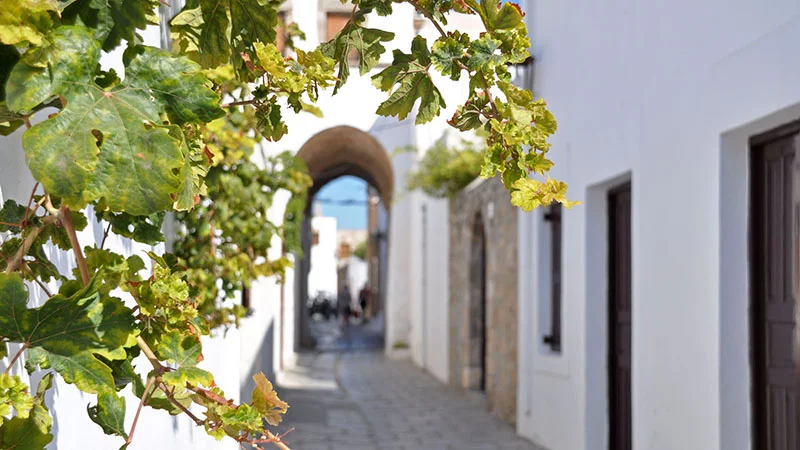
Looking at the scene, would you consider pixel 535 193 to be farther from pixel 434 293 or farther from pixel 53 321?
pixel 434 293

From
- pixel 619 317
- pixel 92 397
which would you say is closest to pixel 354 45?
pixel 92 397

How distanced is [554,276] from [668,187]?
2971 mm

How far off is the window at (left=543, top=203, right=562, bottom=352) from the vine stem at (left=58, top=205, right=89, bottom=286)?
6.75m

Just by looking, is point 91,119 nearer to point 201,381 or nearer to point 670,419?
point 201,381

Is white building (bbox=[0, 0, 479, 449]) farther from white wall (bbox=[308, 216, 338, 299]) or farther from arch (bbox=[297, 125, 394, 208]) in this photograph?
white wall (bbox=[308, 216, 338, 299])

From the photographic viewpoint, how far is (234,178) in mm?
5457

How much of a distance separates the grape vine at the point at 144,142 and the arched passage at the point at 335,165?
11503 mm

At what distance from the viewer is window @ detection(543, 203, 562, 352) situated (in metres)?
7.96

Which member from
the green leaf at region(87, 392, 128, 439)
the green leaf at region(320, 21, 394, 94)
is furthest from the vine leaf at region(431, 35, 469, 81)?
A: the green leaf at region(87, 392, 128, 439)

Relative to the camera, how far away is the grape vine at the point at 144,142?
1104 millimetres

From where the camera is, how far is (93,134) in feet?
3.79

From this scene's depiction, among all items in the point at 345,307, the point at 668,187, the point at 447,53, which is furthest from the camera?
the point at 345,307

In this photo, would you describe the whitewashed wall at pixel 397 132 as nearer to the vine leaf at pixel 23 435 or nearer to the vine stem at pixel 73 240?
the vine stem at pixel 73 240

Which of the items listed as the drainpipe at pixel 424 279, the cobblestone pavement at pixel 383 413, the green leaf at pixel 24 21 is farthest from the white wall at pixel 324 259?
the green leaf at pixel 24 21
